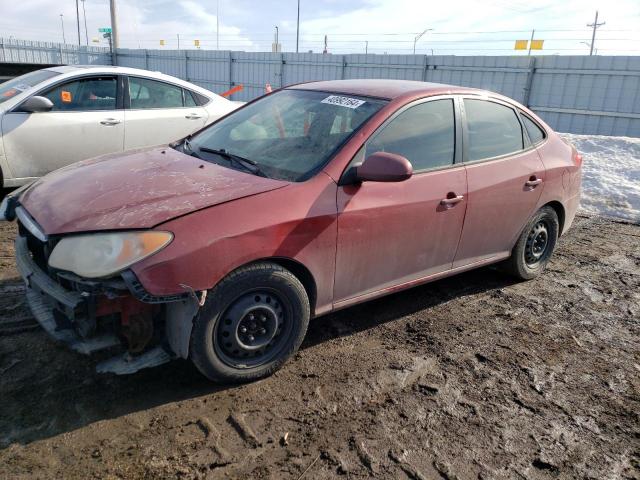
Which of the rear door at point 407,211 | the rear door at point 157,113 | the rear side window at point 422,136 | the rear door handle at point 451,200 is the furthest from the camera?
the rear door at point 157,113

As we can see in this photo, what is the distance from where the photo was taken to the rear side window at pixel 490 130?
159 inches

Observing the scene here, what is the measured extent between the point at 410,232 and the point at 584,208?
548cm

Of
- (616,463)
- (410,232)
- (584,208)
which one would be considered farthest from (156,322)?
(584,208)

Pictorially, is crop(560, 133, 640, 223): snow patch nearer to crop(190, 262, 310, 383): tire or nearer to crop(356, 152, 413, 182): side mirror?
crop(356, 152, 413, 182): side mirror

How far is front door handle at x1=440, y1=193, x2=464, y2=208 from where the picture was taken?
12.1ft

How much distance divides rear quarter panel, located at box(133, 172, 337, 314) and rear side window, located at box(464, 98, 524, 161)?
1.47 meters

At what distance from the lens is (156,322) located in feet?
9.43

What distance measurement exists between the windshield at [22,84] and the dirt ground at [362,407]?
2868mm

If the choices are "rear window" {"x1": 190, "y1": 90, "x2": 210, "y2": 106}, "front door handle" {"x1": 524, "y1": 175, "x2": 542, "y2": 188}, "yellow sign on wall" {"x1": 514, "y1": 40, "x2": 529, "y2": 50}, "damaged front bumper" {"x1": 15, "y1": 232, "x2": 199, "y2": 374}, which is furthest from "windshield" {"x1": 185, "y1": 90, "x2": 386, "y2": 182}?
"yellow sign on wall" {"x1": 514, "y1": 40, "x2": 529, "y2": 50}

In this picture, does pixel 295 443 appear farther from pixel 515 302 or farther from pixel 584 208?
pixel 584 208

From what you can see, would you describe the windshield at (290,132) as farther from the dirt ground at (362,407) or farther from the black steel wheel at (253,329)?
the dirt ground at (362,407)

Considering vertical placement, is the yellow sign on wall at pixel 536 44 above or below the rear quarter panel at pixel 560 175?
above

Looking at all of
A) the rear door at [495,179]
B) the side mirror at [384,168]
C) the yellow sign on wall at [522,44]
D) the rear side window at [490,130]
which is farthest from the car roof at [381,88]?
the yellow sign on wall at [522,44]

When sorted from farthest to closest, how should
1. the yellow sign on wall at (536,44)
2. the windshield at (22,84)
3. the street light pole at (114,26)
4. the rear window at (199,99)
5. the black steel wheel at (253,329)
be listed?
the street light pole at (114,26) < the yellow sign on wall at (536,44) < the rear window at (199,99) < the windshield at (22,84) < the black steel wheel at (253,329)
